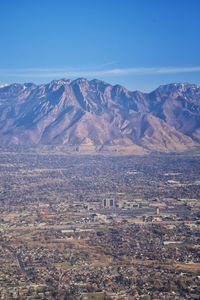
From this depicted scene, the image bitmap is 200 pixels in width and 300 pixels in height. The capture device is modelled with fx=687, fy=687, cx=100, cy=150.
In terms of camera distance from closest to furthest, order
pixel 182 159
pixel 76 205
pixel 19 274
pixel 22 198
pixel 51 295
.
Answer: pixel 51 295 < pixel 19 274 < pixel 76 205 < pixel 22 198 < pixel 182 159

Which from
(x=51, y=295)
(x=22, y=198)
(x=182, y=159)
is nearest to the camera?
(x=51, y=295)

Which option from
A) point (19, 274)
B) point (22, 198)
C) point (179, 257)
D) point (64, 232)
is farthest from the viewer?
point (22, 198)

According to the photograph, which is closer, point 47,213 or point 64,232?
point 64,232

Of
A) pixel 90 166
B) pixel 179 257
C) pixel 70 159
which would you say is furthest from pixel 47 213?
pixel 70 159

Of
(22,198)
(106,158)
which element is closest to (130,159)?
(106,158)

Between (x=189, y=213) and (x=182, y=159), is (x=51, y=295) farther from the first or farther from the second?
(x=182, y=159)

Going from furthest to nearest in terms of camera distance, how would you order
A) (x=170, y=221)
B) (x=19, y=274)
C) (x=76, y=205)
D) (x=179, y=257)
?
(x=76, y=205)
(x=170, y=221)
(x=179, y=257)
(x=19, y=274)

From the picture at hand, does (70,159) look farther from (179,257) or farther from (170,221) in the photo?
(179,257)

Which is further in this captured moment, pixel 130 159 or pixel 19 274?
pixel 130 159
